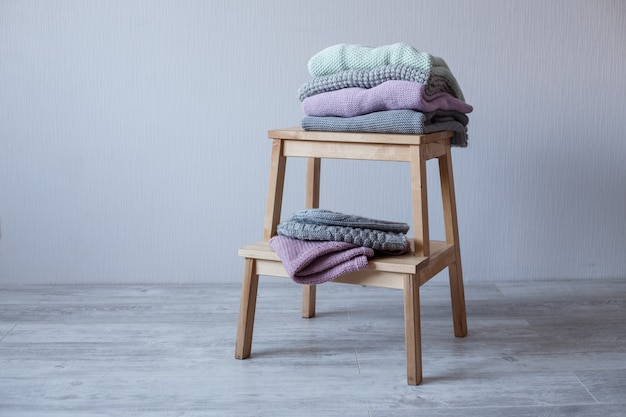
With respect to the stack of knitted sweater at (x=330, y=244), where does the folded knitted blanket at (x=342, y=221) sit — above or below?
above

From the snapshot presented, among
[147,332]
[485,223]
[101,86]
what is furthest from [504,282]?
[101,86]

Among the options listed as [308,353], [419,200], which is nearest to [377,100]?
[419,200]

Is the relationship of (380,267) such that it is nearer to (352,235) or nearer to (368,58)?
(352,235)

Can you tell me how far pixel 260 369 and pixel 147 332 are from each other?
0.37 metres

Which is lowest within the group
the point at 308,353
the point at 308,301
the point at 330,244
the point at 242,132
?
the point at 308,353

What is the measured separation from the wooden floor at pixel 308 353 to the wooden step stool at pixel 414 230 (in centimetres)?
9

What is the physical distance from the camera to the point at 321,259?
5.03ft

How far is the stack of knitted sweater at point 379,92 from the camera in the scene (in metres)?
1.50

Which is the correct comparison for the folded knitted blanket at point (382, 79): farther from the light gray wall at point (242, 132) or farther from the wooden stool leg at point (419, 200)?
the light gray wall at point (242, 132)

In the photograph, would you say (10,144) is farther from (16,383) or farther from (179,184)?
(16,383)

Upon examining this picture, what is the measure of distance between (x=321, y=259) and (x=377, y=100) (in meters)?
0.34

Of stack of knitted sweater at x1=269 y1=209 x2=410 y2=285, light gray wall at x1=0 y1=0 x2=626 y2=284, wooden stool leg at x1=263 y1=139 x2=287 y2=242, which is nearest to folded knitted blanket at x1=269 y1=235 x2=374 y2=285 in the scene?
stack of knitted sweater at x1=269 y1=209 x2=410 y2=285

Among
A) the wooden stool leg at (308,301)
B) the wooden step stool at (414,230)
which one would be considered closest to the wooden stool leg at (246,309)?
the wooden step stool at (414,230)

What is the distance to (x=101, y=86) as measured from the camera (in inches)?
86.5
